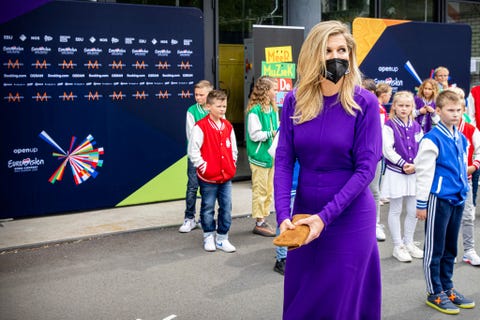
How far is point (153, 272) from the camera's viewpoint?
627 cm

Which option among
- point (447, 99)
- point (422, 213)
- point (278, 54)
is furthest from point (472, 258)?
point (278, 54)

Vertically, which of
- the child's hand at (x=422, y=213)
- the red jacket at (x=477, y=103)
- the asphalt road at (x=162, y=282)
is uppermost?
the red jacket at (x=477, y=103)

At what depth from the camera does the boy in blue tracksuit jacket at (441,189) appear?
16.8ft

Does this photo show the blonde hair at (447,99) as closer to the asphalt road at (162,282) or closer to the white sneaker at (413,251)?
the asphalt road at (162,282)

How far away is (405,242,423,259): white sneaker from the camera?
672 centimetres

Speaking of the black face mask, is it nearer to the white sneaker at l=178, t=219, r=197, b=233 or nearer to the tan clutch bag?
the tan clutch bag

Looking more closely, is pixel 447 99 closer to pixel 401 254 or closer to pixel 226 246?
pixel 401 254

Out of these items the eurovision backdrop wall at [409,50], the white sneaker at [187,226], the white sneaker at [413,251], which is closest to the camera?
the white sneaker at [413,251]

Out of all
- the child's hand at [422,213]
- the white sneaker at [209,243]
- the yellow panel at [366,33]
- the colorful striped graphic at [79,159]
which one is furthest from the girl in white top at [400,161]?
the yellow panel at [366,33]

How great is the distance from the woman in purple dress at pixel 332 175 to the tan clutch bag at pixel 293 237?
0.10 m

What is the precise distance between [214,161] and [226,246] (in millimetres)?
919

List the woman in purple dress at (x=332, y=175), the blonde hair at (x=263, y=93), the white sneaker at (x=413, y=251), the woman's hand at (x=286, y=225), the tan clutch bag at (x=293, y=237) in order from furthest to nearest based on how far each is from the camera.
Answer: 1. the blonde hair at (x=263, y=93)
2. the white sneaker at (x=413, y=251)
3. the woman in purple dress at (x=332, y=175)
4. the woman's hand at (x=286, y=225)
5. the tan clutch bag at (x=293, y=237)

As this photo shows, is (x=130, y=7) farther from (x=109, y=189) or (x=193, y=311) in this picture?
(x=193, y=311)

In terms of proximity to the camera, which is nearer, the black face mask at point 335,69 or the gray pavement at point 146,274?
the black face mask at point 335,69
